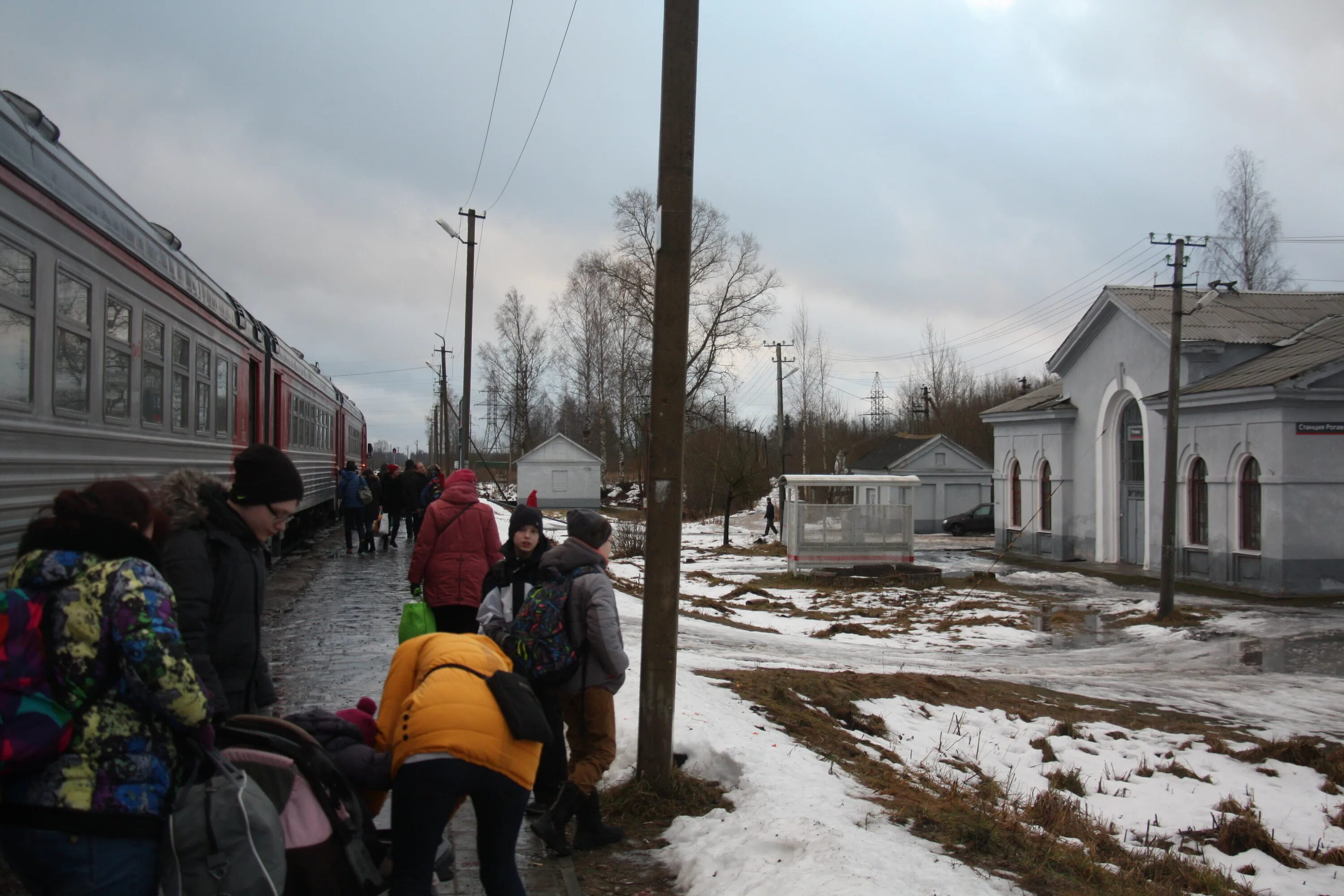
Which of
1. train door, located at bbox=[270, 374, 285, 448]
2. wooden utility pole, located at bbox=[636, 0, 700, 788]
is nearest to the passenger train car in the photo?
wooden utility pole, located at bbox=[636, 0, 700, 788]

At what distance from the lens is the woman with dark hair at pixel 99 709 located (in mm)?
2434

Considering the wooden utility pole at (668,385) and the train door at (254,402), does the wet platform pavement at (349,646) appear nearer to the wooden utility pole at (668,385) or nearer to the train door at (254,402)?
the wooden utility pole at (668,385)

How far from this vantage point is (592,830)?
5164 millimetres

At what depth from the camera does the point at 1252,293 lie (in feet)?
110

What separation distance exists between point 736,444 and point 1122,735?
3473 centimetres

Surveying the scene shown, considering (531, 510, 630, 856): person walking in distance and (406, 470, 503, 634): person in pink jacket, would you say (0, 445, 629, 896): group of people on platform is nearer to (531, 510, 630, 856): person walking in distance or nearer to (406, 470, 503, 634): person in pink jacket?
(531, 510, 630, 856): person walking in distance

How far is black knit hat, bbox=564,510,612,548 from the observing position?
192 inches

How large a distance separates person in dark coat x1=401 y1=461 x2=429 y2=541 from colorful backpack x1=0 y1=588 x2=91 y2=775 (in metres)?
17.2

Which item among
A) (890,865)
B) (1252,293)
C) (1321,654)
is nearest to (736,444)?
(1252,293)

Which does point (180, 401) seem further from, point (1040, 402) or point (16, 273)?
point (1040, 402)

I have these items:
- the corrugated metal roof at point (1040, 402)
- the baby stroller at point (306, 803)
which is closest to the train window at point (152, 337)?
the baby stroller at point (306, 803)

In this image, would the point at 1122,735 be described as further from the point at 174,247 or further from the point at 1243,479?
the point at 1243,479

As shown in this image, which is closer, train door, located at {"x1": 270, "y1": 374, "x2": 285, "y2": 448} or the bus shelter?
train door, located at {"x1": 270, "y1": 374, "x2": 285, "y2": 448}

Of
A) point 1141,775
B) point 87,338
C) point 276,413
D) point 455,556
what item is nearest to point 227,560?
point 455,556
